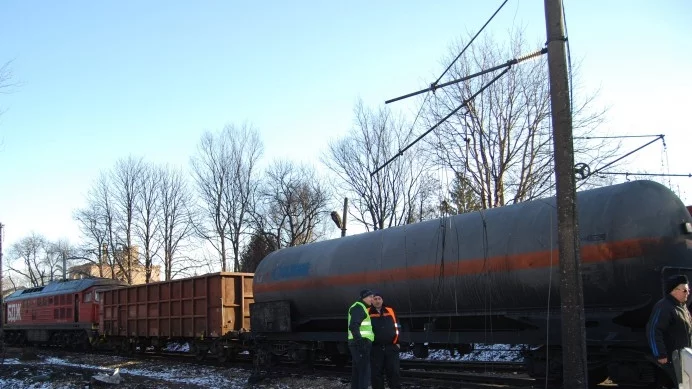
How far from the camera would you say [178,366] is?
55.1 feet

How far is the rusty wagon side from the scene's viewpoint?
668 inches

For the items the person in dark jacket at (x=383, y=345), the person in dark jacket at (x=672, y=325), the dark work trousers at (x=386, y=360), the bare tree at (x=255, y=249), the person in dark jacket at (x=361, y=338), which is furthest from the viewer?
the bare tree at (x=255, y=249)

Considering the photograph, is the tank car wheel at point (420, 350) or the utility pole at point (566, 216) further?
the tank car wheel at point (420, 350)

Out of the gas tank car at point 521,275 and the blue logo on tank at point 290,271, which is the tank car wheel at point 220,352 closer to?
the blue logo on tank at point 290,271

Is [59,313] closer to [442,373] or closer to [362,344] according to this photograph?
[442,373]

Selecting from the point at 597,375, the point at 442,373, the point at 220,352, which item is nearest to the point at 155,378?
the point at 220,352

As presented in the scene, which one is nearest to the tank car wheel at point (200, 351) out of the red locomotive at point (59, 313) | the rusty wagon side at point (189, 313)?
the rusty wagon side at point (189, 313)

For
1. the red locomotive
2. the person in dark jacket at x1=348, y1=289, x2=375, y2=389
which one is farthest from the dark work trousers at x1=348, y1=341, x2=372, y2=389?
the red locomotive

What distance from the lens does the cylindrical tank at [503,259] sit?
7.95 m

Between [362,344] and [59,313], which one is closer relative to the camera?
[362,344]

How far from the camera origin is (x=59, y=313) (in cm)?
2709

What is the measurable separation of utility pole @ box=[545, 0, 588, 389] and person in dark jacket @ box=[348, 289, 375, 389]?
2.82 metres

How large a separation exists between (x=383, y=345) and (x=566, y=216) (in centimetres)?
343

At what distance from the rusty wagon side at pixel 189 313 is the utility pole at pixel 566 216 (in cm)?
1163
